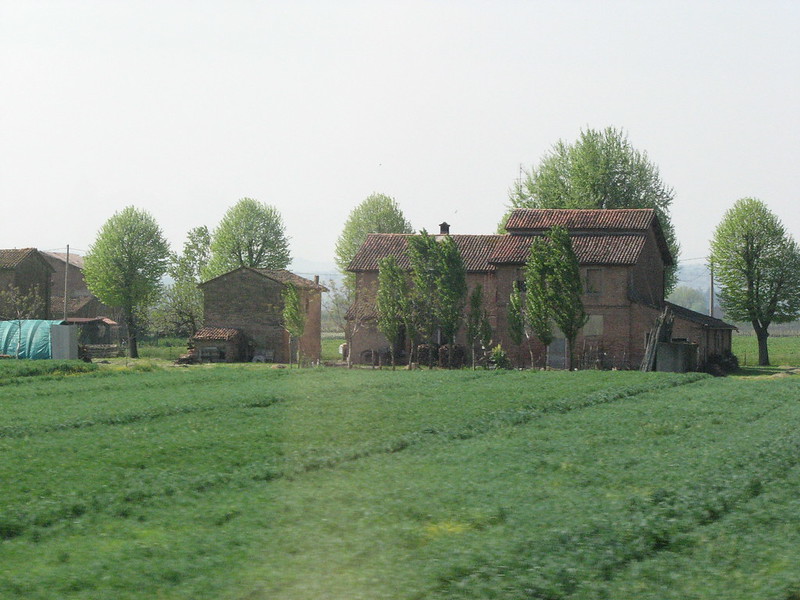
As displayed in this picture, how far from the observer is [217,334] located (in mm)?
66812

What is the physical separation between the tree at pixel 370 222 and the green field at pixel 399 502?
74098mm

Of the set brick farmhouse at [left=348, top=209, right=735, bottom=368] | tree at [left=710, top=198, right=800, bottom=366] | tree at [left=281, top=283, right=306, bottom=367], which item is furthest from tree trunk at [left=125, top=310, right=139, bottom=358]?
tree at [left=710, top=198, right=800, bottom=366]

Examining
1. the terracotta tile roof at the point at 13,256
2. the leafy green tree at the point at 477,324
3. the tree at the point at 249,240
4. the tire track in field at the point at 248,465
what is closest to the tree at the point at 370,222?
the tree at the point at 249,240

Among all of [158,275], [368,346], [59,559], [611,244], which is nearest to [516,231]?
[611,244]

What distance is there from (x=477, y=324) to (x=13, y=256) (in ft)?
158

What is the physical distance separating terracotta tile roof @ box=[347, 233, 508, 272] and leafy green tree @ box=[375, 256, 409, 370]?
589 cm

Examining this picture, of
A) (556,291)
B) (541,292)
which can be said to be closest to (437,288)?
(541,292)

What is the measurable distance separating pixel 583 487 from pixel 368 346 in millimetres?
48249

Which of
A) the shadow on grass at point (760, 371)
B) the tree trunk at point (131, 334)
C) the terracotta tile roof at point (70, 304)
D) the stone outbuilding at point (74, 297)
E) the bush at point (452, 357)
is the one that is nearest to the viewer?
the shadow on grass at point (760, 371)

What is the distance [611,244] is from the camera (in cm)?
5775

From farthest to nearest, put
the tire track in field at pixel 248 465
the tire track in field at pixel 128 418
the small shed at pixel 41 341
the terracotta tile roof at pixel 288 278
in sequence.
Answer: the terracotta tile roof at pixel 288 278, the small shed at pixel 41 341, the tire track in field at pixel 128 418, the tire track in field at pixel 248 465

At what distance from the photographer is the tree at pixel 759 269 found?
6606 cm

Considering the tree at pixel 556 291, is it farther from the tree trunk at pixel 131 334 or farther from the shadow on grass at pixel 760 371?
the tree trunk at pixel 131 334

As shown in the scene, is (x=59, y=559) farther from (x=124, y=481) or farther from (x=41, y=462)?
(x=41, y=462)
